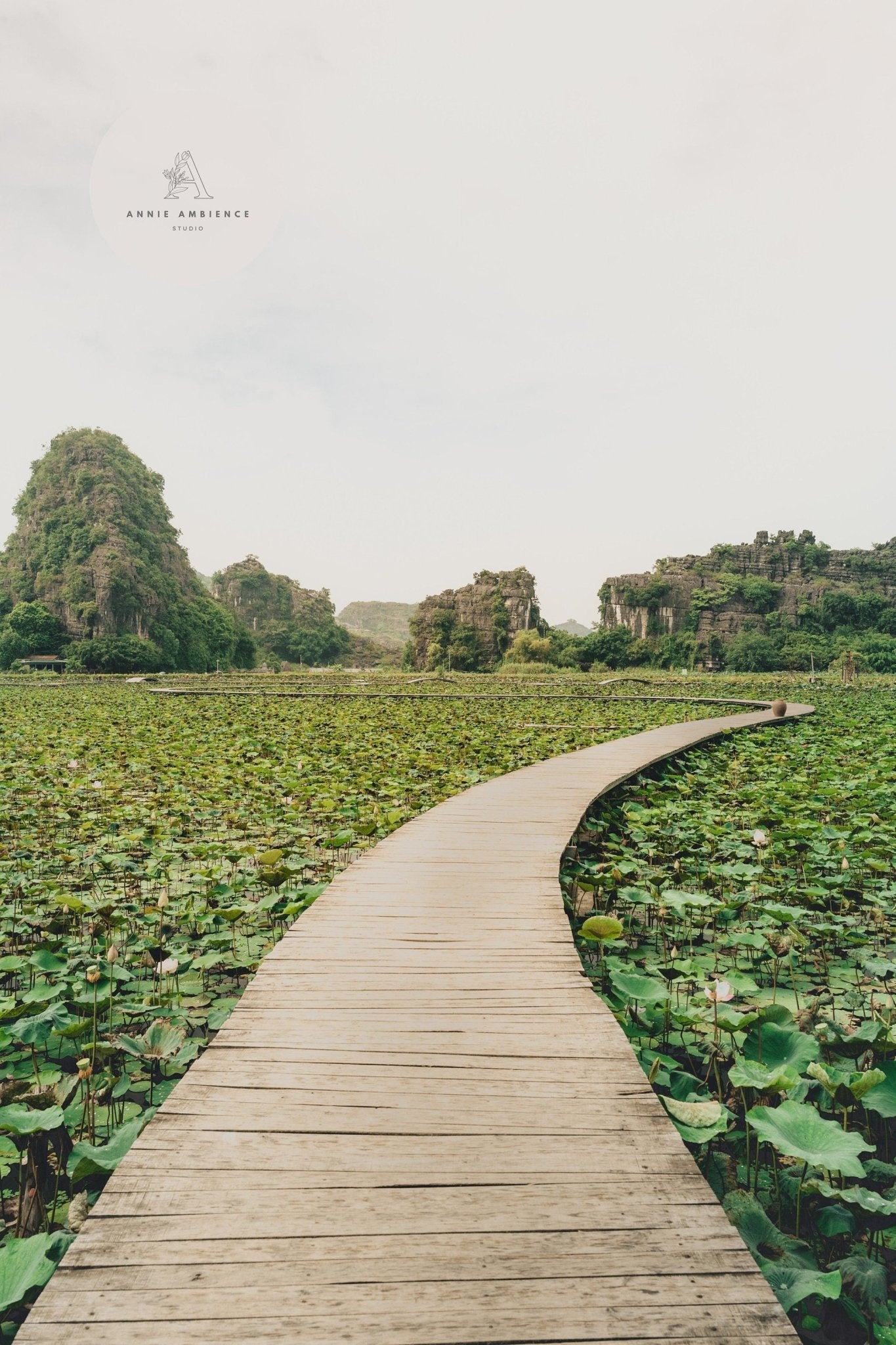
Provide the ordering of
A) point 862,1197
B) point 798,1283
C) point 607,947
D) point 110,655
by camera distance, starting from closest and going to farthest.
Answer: point 798,1283
point 862,1197
point 607,947
point 110,655

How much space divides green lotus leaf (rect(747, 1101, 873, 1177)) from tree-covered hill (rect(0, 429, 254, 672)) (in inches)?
1996

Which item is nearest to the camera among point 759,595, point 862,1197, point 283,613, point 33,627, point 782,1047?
point 862,1197

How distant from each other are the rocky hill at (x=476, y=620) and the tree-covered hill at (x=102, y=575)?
18.0 m

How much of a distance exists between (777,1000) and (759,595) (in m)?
61.9

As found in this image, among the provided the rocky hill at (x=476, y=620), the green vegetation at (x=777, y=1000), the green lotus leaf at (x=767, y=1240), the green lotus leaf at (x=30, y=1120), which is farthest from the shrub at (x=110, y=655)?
the green lotus leaf at (x=767, y=1240)

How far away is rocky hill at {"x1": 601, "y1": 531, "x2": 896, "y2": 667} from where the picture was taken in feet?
189

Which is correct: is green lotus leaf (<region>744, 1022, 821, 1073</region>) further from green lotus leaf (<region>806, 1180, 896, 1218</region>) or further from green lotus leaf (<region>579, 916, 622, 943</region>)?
green lotus leaf (<region>579, 916, 622, 943</region>)

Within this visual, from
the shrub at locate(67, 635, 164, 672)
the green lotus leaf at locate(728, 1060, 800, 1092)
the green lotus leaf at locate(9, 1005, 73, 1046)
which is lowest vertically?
the green lotus leaf at locate(9, 1005, 73, 1046)

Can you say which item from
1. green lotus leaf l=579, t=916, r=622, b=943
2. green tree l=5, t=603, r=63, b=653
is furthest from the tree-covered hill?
green lotus leaf l=579, t=916, r=622, b=943

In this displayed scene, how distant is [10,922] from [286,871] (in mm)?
1212

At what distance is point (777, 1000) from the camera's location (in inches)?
99.7

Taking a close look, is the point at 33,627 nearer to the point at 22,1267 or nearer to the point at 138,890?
the point at 138,890

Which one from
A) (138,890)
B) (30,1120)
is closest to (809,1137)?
(30,1120)

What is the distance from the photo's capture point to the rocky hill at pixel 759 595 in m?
57.6
